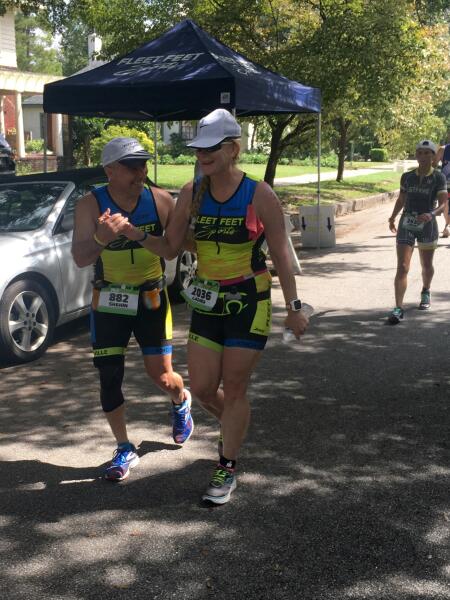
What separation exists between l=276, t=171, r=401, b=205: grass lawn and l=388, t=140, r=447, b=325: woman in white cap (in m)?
11.5

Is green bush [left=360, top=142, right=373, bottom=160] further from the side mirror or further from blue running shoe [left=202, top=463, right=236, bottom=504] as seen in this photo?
blue running shoe [left=202, top=463, right=236, bottom=504]

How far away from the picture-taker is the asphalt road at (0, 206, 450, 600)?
3307mm

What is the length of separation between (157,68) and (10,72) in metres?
29.5

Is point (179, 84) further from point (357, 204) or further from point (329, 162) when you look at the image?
point (329, 162)

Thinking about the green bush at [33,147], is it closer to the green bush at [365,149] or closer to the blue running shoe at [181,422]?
the green bush at [365,149]

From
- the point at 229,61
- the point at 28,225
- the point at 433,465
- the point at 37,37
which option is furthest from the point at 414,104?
the point at 37,37

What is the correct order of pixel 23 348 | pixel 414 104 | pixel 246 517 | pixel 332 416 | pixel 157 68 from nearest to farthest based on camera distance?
pixel 246 517 < pixel 332 416 < pixel 23 348 < pixel 157 68 < pixel 414 104

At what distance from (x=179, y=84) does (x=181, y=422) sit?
5.50m

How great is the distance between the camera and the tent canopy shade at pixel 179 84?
9125mm

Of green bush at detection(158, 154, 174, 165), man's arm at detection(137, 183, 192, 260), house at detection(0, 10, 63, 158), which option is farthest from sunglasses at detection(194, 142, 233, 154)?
green bush at detection(158, 154, 174, 165)

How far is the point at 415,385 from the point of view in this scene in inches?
237

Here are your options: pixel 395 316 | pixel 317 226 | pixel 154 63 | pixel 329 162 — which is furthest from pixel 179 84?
pixel 329 162

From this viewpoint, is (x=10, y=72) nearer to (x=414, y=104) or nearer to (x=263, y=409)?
(x=414, y=104)

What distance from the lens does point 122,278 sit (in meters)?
4.31
